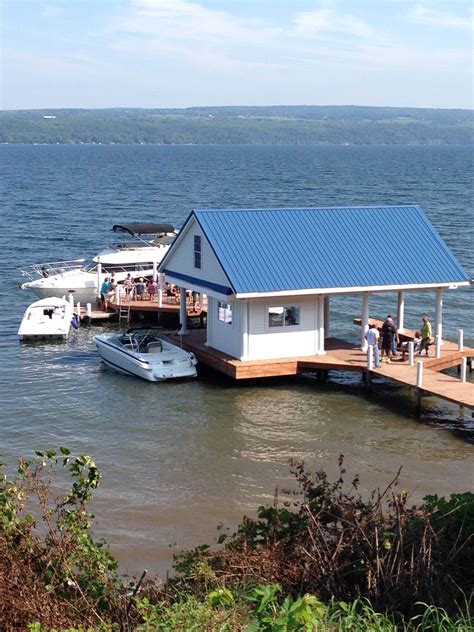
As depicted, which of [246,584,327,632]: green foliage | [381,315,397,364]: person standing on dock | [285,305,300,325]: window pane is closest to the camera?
[246,584,327,632]: green foliage

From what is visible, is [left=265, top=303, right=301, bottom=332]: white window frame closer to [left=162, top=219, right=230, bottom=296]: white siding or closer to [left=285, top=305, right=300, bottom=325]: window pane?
[left=285, top=305, right=300, bottom=325]: window pane

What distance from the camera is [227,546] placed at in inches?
529

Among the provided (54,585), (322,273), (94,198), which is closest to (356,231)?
(322,273)

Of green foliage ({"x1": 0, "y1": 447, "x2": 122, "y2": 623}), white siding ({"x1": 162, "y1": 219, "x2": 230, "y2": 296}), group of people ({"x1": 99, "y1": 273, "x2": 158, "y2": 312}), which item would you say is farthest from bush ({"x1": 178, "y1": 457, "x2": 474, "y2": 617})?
group of people ({"x1": 99, "y1": 273, "x2": 158, "y2": 312})

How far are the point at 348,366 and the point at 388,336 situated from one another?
1.82 meters

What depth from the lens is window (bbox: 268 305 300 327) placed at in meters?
29.8

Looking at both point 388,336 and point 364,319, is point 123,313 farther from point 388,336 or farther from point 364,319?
point 388,336

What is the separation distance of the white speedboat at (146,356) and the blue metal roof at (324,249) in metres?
3.32

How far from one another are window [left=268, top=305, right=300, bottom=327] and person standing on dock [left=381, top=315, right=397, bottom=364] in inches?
102

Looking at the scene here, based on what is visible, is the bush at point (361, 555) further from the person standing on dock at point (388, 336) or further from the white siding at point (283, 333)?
the person standing on dock at point (388, 336)

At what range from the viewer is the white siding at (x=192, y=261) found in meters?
30.0

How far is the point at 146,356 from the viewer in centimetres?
3075

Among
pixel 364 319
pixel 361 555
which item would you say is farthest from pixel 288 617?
pixel 364 319

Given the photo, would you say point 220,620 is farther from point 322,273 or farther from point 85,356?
point 85,356
